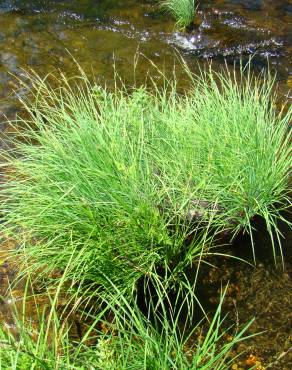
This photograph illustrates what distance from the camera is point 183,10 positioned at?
651 centimetres

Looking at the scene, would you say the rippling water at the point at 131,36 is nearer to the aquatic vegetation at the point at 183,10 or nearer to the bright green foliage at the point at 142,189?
the aquatic vegetation at the point at 183,10

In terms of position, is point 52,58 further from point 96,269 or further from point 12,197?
point 96,269

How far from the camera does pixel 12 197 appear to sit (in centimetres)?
324

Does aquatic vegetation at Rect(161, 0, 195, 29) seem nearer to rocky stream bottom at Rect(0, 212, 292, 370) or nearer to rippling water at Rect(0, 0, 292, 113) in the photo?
rippling water at Rect(0, 0, 292, 113)

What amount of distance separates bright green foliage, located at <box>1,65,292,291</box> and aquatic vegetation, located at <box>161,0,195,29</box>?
331 centimetres

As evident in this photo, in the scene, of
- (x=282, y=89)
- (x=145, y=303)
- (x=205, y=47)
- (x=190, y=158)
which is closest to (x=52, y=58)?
(x=205, y=47)

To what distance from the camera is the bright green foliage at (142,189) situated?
9.32 ft

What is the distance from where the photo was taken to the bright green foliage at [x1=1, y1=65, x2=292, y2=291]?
2842 millimetres

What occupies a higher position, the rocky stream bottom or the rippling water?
the rippling water

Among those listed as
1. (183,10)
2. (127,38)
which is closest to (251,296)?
(183,10)

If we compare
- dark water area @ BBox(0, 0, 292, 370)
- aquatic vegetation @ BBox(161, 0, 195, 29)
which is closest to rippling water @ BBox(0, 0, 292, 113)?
dark water area @ BBox(0, 0, 292, 370)

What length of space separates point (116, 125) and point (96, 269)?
910 millimetres

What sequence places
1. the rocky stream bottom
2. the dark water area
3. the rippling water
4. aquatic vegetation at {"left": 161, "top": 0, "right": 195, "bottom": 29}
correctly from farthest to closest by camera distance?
aquatic vegetation at {"left": 161, "top": 0, "right": 195, "bottom": 29}, the rippling water, the dark water area, the rocky stream bottom

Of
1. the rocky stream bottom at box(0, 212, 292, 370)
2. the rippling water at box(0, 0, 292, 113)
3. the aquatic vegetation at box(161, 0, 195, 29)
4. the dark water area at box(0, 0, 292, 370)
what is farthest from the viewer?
the aquatic vegetation at box(161, 0, 195, 29)
